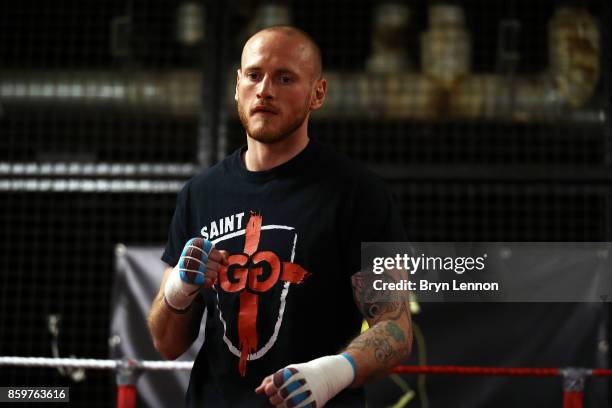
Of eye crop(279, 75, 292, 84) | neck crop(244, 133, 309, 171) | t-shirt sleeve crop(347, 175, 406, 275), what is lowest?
t-shirt sleeve crop(347, 175, 406, 275)

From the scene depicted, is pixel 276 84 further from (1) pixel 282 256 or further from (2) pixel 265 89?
(1) pixel 282 256

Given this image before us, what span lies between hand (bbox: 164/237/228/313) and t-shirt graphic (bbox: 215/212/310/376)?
0.05 meters

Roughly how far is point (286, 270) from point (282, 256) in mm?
35

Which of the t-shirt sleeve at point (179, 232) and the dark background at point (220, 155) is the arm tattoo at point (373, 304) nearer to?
the t-shirt sleeve at point (179, 232)

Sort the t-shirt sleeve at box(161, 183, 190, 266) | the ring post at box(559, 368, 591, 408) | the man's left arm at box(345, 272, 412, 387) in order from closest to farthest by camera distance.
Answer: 1. the man's left arm at box(345, 272, 412, 387)
2. the t-shirt sleeve at box(161, 183, 190, 266)
3. the ring post at box(559, 368, 591, 408)

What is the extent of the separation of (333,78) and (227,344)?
2825 millimetres

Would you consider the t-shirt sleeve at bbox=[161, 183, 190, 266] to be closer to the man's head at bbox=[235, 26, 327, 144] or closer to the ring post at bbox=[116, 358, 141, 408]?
the man's head at bbox=[235, 26, 327, 144]

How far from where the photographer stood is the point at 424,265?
2.56 meters

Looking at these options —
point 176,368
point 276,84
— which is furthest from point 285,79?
point 176,368

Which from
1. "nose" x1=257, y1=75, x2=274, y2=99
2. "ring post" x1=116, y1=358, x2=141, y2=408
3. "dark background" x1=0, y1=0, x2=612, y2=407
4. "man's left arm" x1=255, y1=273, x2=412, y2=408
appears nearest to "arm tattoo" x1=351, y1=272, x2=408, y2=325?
"man's left arm" x1=255, y1=273, x2=412, y2=408

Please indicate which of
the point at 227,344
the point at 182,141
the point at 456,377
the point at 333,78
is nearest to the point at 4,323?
the point at 182,141

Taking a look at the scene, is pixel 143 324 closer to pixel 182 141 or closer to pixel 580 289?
pixel 182 141

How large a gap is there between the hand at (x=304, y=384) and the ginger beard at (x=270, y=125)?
542 mm

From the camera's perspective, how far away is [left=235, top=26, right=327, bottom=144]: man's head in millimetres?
1936
